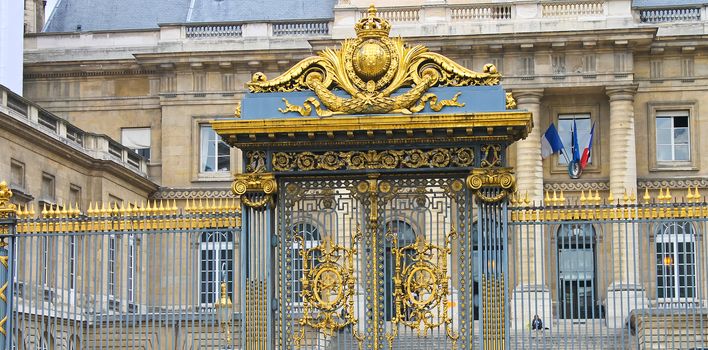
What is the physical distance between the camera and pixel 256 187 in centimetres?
1750

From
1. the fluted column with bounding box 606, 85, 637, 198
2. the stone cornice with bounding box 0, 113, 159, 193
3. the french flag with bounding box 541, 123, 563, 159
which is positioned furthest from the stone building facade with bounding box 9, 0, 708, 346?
the stone cornice with bounding box 0, 113, 159, 193

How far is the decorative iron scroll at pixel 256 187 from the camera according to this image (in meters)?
17.4

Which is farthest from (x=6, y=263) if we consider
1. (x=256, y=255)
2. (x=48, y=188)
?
(x=48, y=188)

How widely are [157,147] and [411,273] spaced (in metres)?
34.7

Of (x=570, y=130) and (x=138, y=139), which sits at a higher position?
(x=138, y=139)

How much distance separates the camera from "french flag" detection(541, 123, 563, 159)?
48312 millimetres

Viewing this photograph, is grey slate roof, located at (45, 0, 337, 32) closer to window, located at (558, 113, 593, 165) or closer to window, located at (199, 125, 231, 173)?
window, located at (199, 125, 231, 173)

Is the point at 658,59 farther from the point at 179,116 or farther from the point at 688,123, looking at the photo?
the point at 179,116

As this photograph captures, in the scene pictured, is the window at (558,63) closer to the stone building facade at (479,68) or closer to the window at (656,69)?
the stone building facade at (479,68)

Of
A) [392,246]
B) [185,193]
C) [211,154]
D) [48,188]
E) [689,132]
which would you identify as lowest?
[392,246]

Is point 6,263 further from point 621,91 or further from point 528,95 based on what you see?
point 621,91

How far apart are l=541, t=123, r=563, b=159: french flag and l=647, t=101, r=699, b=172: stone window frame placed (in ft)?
9.02

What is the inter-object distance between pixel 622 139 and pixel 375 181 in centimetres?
3157

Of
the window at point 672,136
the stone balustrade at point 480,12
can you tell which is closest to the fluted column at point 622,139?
the window at point 672,136
